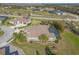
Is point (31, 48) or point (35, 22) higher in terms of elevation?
point (35, 22)

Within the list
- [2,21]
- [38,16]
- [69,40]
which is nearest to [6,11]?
[2,21]

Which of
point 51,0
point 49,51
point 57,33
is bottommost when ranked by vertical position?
point 49,51

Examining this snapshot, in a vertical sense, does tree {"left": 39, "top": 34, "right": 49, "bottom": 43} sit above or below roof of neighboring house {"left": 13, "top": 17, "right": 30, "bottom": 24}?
below

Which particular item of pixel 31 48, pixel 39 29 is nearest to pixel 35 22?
pixel 39 29

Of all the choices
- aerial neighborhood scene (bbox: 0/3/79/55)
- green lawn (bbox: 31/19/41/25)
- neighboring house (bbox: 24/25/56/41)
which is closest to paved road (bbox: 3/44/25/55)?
aerial neighborhood scene (bbox: 0/3/79/55)

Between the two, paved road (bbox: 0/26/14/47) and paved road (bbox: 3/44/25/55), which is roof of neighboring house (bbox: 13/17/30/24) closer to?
paved road (bbox: 0/26/14/47)

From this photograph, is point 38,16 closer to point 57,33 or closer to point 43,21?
point 43,21

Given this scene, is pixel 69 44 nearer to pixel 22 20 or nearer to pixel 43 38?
pixel 43 38
